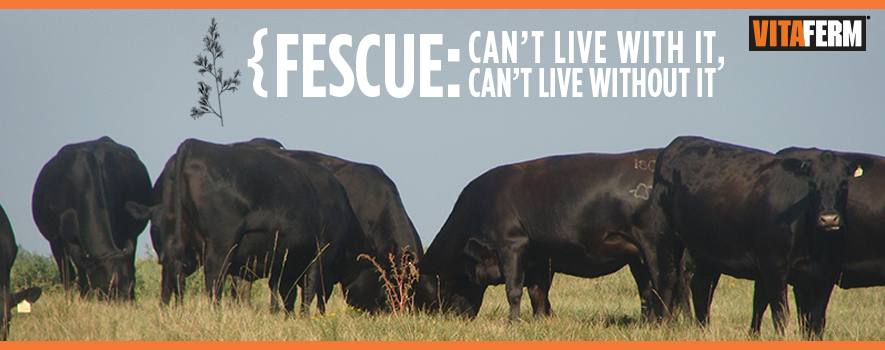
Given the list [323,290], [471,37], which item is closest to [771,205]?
[471,37]

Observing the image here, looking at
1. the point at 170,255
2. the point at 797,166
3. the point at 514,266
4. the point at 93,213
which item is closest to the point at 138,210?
the point at 170,255

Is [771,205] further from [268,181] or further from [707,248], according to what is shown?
[268,181]

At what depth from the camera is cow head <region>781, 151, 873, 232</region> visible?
6.16 m

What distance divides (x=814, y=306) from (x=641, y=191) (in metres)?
2.11

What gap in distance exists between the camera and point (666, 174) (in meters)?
8.05

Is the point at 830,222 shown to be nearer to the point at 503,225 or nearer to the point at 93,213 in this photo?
the point at 503,225

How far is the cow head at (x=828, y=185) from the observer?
6.16 meters

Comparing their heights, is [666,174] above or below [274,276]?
above

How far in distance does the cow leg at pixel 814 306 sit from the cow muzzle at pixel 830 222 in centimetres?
76

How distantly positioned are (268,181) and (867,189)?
18.1ft

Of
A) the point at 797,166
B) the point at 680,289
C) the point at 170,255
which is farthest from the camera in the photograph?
the point at 680,289

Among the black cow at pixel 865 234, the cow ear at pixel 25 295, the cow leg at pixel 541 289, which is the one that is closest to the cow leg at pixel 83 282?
the cow ear at pixel 25 295

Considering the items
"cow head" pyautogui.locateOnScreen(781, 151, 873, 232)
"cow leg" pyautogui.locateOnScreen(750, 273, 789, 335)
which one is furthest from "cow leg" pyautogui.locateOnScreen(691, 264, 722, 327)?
"cow head" pyautogui.locateOnScreen(781, 151, 873, 232)

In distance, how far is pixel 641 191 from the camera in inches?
329
